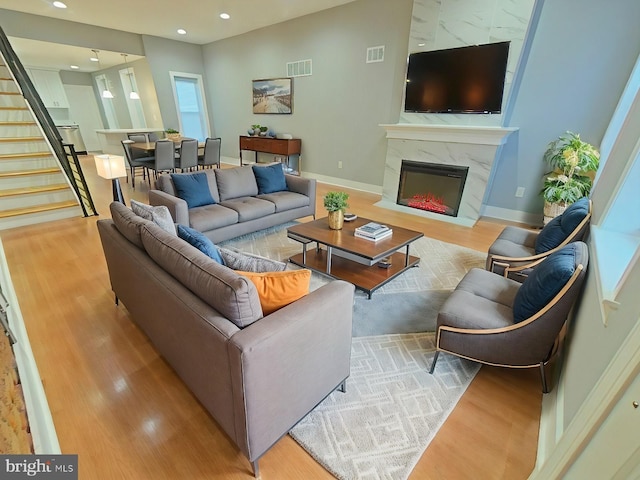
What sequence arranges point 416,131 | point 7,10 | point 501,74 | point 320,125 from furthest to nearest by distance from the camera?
point 320,125 → point 7,10 → point 416,131 → point 501,74

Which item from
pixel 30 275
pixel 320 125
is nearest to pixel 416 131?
pixel 320 125

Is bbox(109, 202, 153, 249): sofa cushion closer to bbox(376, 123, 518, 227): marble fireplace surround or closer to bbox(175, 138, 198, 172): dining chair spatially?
bbox(376, 123, 518, 227): marble fireplace surround

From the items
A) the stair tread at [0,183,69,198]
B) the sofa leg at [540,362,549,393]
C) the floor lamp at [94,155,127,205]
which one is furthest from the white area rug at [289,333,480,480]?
the stair tread at [0,183,69,198]

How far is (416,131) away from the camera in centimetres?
449

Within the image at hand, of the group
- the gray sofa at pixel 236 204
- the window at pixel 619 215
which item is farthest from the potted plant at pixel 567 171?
the gray sofa at pixel 236 204

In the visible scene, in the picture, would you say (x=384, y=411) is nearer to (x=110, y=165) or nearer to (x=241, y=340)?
(x=241, y=340)

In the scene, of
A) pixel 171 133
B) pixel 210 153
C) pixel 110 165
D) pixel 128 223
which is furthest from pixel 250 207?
pixel 171 133

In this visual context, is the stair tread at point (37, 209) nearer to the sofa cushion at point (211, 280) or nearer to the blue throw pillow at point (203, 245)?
the blue throw pillow at point (203, 245)

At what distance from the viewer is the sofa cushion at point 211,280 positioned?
1.13 meters

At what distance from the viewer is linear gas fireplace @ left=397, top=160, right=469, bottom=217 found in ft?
14.3

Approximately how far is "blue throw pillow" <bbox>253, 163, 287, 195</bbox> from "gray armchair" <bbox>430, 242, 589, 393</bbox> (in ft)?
9.13

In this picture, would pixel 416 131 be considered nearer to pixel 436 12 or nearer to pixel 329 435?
pixel 436 12

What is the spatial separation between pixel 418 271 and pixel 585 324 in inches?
60.8

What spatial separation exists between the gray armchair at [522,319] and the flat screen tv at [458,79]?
305 centimetres
